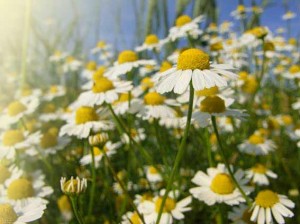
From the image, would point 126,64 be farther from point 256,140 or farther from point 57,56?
point 57,56

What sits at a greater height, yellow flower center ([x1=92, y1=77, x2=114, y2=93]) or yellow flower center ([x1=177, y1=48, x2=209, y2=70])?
yellow flower center ([x1=177, y1=48, x2=209, y2=70])

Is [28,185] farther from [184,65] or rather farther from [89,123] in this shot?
[184,65]

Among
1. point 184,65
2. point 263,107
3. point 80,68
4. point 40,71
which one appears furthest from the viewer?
point 40,71

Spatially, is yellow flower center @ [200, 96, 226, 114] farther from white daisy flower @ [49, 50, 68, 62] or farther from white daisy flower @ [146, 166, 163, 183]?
white daisy flower @ [49, 50, 68, 62]

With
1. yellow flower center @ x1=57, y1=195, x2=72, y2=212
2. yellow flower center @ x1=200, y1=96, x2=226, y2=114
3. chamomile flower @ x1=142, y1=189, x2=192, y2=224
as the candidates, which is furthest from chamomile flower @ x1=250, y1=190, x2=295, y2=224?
yellow flower center @ x1=57, y1=195, x2=72, y2=212

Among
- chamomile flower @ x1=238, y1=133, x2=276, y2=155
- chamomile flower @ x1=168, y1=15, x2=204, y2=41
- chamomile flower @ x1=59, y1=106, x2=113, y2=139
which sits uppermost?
chamomile flower @ x1=168, y1=15, x2=204, y2=41

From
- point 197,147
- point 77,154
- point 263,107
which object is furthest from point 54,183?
point 263,107

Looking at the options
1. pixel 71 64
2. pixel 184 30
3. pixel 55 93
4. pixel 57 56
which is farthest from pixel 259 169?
pixel 57 56
